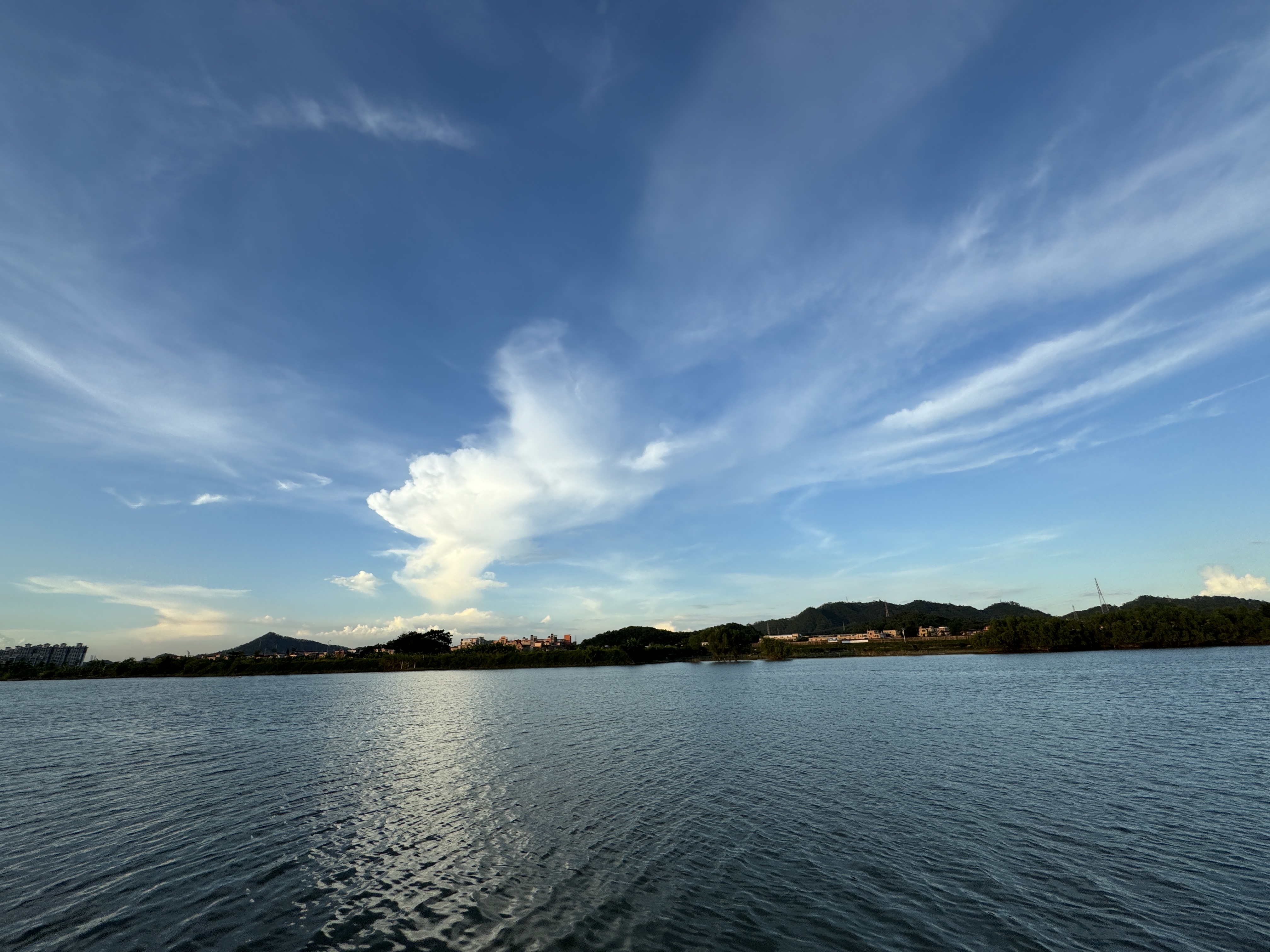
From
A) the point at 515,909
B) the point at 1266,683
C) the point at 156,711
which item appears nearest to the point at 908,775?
the point at 515,909

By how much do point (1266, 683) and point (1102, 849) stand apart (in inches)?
3790

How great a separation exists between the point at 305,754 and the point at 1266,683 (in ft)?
433

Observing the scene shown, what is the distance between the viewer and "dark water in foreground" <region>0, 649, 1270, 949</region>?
19.0m

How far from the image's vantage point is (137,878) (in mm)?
24000

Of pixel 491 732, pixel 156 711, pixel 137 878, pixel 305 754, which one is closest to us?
pixel 137 878

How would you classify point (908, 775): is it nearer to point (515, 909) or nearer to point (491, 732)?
point (515, 909)

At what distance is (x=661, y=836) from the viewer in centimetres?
2802

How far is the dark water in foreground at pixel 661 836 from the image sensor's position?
62.2 ft

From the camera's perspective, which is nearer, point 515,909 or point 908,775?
point 515,909

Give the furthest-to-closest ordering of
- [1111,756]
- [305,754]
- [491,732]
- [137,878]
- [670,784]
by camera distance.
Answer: [491,732]
[305,754]
[1111,756]
[670,784]
[137,878]

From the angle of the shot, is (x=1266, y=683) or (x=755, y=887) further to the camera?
(x=1266, y=683)

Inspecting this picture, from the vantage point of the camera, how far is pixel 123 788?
39.7 meters

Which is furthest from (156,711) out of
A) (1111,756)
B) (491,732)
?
(1111,756)

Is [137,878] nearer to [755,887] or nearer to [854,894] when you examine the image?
[755,887]
